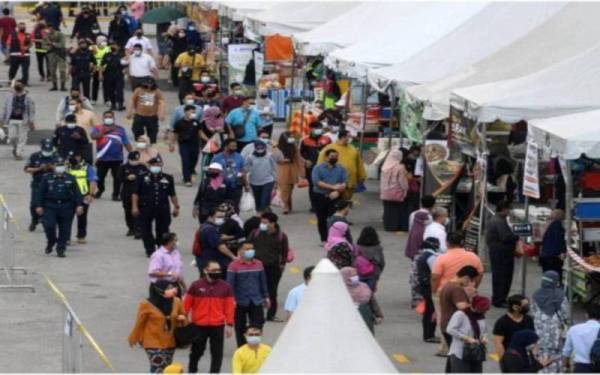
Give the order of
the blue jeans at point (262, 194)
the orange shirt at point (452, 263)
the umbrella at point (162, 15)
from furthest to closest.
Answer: the umbrella at point (162, 15), the blue jeans at point (262, 194), the orange shirt at point (452, 263)

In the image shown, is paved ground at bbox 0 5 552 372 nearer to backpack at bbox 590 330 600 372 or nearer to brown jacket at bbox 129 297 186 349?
brown jacket at bbox 129 297 186 349

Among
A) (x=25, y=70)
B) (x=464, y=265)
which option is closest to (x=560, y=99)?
(x=464, y=265)

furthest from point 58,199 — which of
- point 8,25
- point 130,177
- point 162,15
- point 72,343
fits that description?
point 162,15

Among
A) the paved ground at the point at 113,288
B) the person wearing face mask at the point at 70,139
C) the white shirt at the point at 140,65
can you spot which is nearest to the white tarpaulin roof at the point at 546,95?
the paved ground at the point at 113,288

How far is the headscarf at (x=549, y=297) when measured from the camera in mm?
17984

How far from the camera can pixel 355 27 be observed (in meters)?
32.2

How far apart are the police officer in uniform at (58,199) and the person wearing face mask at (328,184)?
315cm

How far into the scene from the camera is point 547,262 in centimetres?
2145

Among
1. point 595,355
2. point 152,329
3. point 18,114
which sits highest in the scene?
point 18,114

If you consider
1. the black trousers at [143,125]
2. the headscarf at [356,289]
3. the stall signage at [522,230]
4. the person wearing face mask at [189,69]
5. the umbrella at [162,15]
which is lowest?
the headscarf at [356,289]

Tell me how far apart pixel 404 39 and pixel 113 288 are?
7957 millimetres

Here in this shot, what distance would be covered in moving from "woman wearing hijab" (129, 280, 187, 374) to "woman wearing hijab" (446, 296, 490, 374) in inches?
100

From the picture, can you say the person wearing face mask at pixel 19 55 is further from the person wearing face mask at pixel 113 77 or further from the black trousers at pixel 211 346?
the black trousers at pixel 211 346

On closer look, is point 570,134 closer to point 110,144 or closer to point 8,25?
point 110,144
